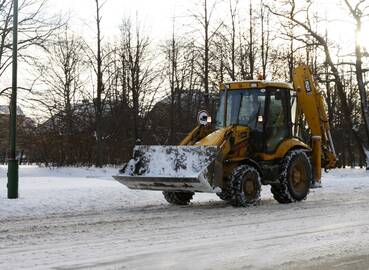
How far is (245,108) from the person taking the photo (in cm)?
1464

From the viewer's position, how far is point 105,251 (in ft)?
26.0

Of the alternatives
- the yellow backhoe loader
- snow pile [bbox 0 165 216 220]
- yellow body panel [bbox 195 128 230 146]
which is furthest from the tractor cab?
snow pile [bbox 0 165 216 220]

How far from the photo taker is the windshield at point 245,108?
14578 millimetres

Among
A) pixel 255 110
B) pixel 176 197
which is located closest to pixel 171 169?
pixel 176 197

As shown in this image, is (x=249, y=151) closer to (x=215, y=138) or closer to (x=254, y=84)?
(x=215, y=138)

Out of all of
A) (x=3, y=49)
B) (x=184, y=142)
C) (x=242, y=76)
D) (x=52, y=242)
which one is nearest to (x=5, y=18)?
(x=3, y=49)

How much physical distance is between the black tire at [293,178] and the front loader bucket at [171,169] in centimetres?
260

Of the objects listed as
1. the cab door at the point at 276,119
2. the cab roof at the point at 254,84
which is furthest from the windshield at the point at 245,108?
the cab door at the point at 276,119

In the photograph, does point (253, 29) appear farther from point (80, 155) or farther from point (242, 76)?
point (80, 155)

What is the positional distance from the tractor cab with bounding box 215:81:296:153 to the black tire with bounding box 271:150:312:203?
0.56 m

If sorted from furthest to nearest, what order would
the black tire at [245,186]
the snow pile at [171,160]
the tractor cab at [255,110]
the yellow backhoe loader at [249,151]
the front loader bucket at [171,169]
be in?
the tractor cab at [255,110] < the black tire at [245,186] < the yellow backhoe loader at [249,151] < the snow pile at [171,160] < the front loader bucket at [171,169]

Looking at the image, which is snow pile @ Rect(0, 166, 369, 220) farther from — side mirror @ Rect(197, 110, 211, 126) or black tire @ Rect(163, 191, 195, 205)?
side mirror @ Rect(197, 110, 211, 126)

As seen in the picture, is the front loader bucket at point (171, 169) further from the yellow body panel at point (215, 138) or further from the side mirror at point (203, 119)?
the side mirror at point (203, 119)

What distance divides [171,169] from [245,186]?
1.80 meters
